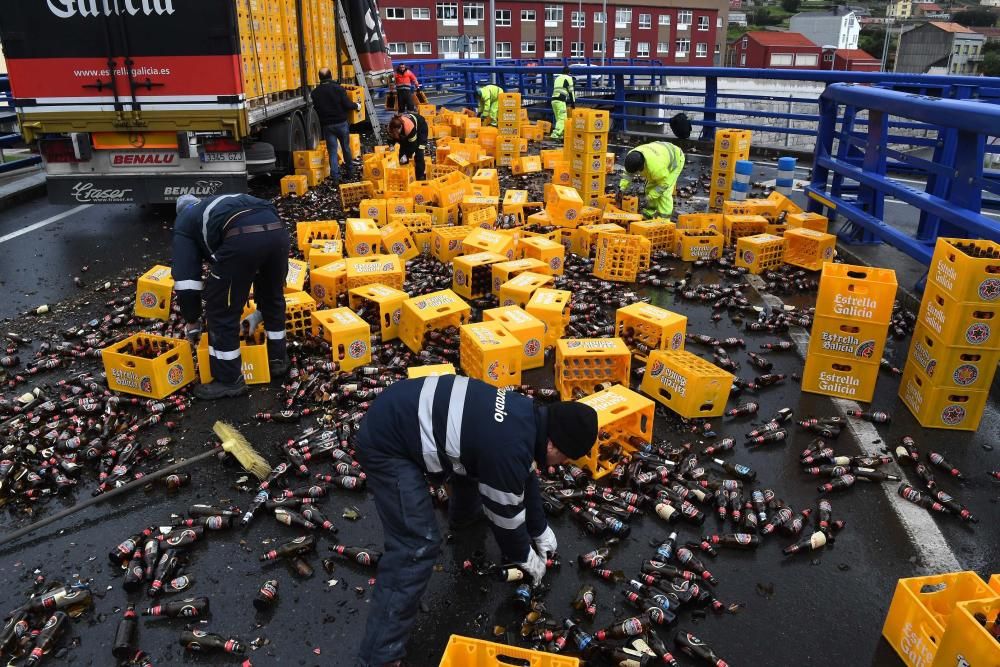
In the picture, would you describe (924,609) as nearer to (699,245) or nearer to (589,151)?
(699,245)

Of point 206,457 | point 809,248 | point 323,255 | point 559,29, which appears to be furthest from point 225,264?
point 559,29

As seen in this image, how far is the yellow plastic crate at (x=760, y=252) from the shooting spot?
920 cm

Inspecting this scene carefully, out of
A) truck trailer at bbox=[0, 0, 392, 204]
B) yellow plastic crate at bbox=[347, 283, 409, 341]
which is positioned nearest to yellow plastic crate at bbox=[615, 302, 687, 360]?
yellow plastic crate at bbox=[347, 283, 409, 341]

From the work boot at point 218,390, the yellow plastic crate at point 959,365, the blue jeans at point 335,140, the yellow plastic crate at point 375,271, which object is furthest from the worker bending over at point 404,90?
the yellow plastic crate at point 959,365

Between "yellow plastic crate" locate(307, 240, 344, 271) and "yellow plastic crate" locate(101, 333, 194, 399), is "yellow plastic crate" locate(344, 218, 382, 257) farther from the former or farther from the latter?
"yellow plastic crate" locate(101, 333, 194, 399)

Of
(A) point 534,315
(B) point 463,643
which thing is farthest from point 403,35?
(B) point 463,643

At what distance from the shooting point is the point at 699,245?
9703mm

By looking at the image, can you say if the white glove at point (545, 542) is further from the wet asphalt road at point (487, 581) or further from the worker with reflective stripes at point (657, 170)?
the worker with reflective stripes at point (657, 170)

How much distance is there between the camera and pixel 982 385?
547 cm

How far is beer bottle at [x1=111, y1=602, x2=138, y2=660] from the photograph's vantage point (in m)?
3.72

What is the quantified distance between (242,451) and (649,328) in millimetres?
3842

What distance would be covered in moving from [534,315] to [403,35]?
198 feet

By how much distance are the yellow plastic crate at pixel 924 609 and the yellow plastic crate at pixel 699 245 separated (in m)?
6.49

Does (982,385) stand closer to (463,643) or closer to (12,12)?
(463,643)
